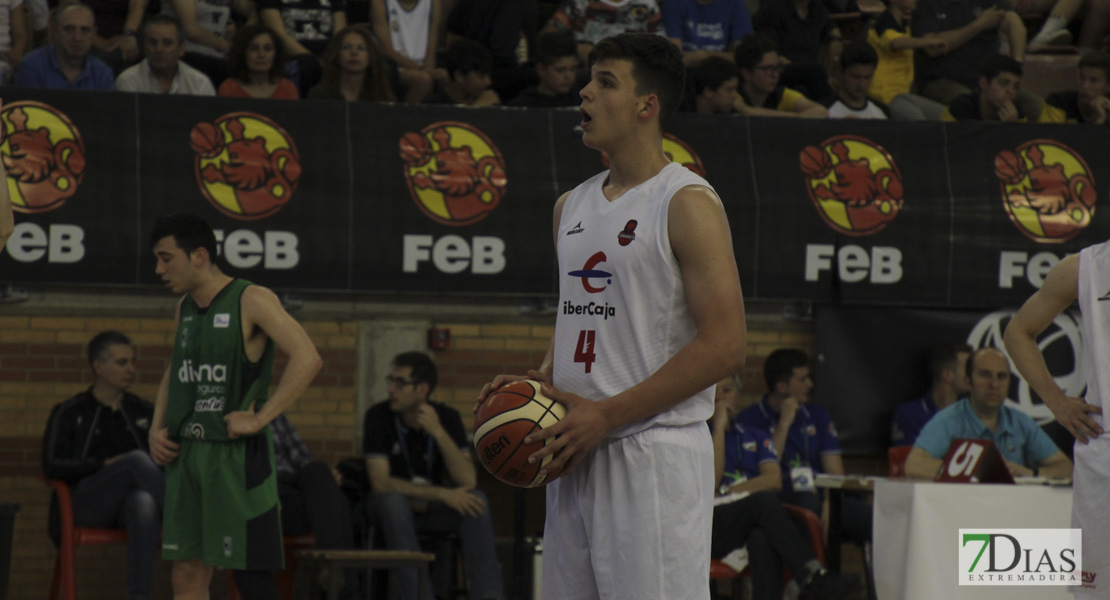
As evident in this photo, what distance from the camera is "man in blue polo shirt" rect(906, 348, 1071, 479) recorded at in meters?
7.39

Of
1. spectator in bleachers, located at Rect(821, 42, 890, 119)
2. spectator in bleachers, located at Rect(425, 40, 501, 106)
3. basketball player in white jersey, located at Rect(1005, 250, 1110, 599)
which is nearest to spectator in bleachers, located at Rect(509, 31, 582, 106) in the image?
spectator in bleachers, located at Rect(425, 40, 501, 106)

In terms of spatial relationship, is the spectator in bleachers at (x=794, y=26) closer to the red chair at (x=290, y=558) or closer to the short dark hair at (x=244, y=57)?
the short dark hair at (x=244, y=57)

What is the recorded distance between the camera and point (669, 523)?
3.10 m

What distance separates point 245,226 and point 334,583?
2.54 m

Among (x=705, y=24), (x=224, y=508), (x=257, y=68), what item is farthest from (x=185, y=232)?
(x=705, y=24)

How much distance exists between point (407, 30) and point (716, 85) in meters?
2.49

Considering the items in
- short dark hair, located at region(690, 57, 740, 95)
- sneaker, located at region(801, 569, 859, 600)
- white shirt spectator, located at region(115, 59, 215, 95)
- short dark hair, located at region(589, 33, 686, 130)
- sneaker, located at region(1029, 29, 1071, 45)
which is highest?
sneaker, located at region(1029, 29, 1071, 45)

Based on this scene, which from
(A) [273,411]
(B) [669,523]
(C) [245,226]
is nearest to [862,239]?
(C) [245,226]

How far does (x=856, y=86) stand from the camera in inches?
387

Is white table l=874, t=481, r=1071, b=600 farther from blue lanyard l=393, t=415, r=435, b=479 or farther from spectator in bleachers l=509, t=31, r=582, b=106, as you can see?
spectator in bleachers l=509, t=31, r=582, b=106

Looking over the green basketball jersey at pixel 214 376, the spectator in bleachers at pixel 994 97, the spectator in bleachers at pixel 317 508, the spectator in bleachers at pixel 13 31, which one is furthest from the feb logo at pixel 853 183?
the spectator in bleachers at pixel 13 31

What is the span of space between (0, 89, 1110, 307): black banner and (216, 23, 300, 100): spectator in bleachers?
0.34 m

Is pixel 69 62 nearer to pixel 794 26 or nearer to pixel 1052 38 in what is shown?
pixel 794 26

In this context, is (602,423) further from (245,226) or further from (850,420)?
(850,420)
